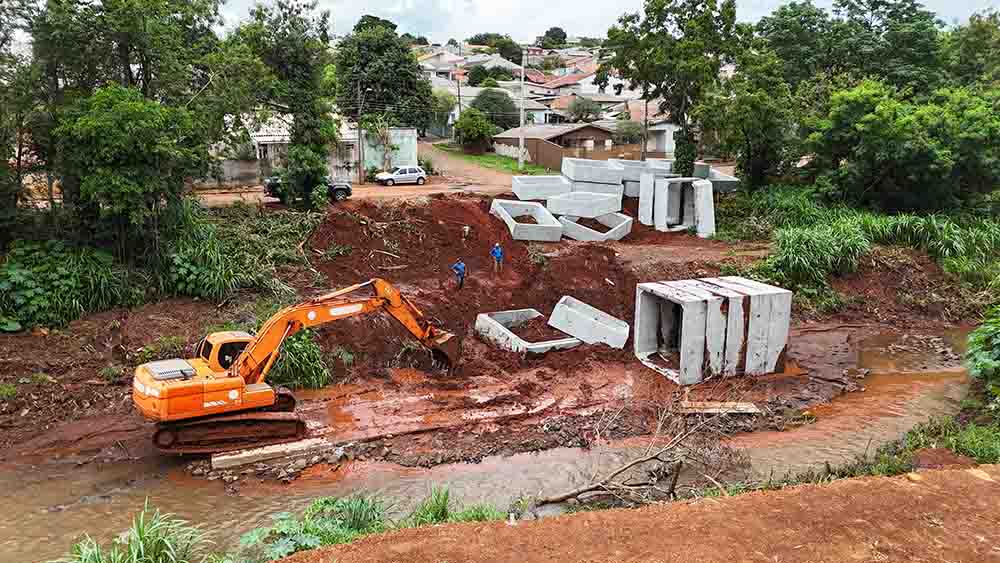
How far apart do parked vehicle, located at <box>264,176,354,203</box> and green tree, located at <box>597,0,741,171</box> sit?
1220 centimetres

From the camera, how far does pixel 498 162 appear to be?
44656mm

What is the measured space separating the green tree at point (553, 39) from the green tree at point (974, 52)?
10462cm

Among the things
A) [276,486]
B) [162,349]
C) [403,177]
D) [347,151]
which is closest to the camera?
[276,486]

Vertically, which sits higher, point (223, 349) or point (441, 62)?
point (441, 62)

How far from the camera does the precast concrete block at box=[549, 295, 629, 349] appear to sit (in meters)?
18.0

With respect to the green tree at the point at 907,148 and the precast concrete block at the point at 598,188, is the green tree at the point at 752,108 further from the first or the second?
the precast concrete block at the point at 598,188

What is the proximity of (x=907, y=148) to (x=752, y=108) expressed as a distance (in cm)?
532

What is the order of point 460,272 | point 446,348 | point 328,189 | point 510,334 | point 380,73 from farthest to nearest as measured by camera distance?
1. point 380,73
2. point 328,189
3. point 460,272
4. point 510,334
5. point 446,348

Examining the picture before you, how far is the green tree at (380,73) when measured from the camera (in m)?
44.8

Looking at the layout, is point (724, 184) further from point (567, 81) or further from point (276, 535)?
point (567, 81)

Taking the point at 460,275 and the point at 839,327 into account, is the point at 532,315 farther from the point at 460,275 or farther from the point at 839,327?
the point at 839,327

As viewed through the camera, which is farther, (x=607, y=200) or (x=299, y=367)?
(x=607, y=200)

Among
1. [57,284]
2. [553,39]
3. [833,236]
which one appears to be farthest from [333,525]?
[553,39]

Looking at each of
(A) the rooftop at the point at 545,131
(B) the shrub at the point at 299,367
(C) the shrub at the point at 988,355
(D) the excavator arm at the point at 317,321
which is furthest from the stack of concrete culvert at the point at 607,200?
(A) the rooftop at the point at 545,131
